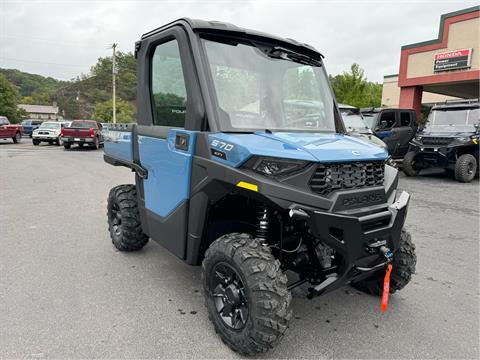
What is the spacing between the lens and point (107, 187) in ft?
29.1

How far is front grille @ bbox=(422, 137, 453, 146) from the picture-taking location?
1019 centimetres

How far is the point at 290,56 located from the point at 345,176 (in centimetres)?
131

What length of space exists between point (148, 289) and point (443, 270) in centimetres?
330

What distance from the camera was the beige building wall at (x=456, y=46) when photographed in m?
17.1

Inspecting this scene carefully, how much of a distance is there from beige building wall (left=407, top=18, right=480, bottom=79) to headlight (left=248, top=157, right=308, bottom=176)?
1916cm

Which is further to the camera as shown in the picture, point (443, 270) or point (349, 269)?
point (443, 270)

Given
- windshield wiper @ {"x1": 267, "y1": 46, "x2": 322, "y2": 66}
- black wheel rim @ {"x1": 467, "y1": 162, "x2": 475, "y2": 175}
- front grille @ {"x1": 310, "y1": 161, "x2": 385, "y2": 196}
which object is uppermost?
windshield wiper @ {"x1": 267, "y1": 46, "x2": 322, "y2": 66}

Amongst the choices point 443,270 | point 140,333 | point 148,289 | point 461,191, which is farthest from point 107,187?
point 461,191

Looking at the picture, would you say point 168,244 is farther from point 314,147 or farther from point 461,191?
point 461,191

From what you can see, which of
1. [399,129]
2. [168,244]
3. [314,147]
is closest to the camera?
[314,147]

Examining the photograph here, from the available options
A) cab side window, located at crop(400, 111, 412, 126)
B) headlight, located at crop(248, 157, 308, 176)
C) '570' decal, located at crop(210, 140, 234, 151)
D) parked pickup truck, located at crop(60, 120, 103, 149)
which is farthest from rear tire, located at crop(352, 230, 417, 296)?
parked pickup truck, located at crop(60, 120, 103, 149)

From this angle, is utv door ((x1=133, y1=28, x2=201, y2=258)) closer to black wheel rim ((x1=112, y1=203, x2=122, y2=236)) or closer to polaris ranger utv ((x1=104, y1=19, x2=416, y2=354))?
polaris ranger utv ((x1=104, y1=19, x2=416, y2=354))

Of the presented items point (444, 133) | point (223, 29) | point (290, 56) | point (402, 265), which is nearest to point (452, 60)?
point (444, 133)

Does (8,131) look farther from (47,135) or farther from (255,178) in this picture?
(255,178)
